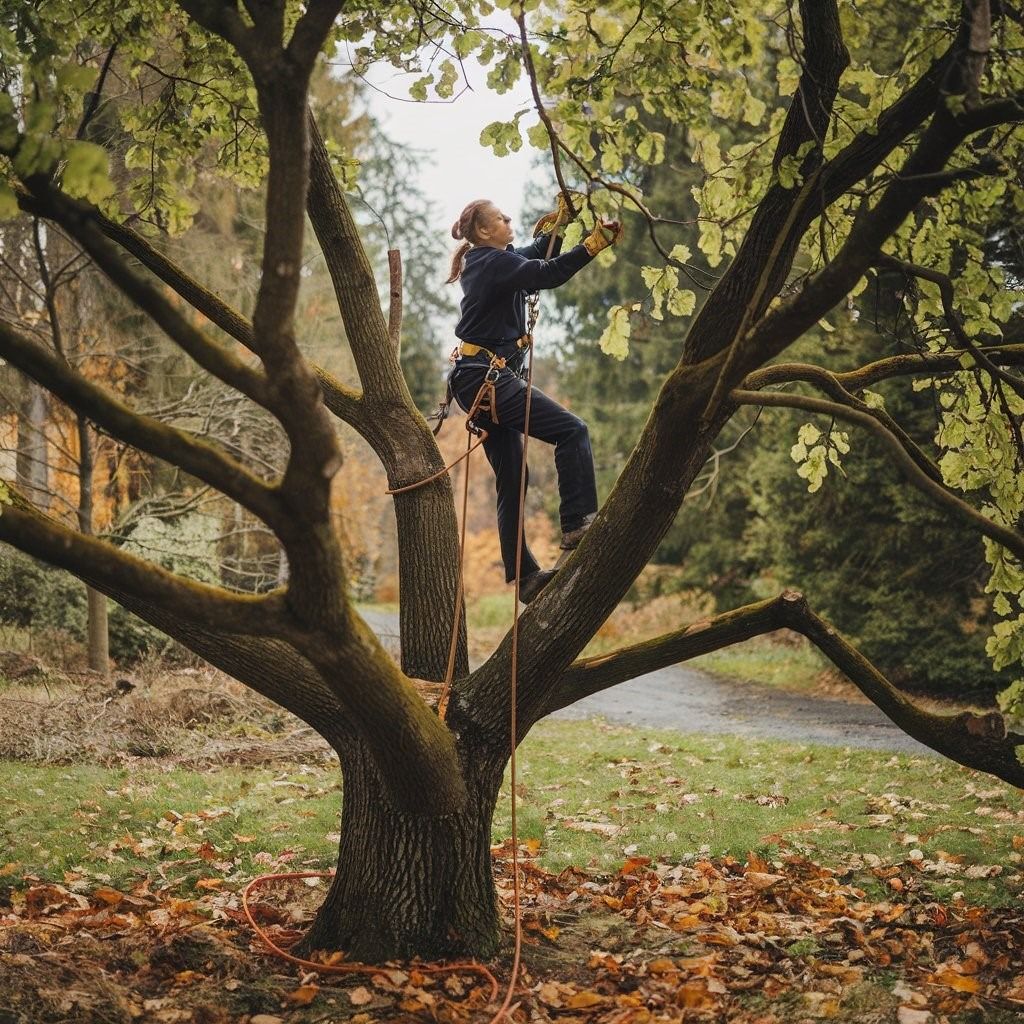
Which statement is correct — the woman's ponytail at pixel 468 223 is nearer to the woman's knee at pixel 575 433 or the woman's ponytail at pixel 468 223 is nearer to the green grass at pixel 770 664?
the woman's knee at pixel 575 433

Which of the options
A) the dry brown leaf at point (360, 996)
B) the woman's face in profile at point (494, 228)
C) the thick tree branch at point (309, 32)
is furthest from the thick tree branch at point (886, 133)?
the dry brown leaf at point (360, 996)

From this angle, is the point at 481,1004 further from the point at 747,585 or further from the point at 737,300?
the point at 747,585

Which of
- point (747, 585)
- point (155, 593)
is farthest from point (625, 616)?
point (155, 593)

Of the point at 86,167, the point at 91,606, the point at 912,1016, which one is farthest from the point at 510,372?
the point at 91,606

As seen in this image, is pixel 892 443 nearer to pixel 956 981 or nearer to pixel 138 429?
pixel 956 981

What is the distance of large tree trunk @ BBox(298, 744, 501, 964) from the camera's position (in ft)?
13.8

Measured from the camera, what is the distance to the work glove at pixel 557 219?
4.46 meters

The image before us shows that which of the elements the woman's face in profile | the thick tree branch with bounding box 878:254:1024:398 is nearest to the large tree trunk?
the woman's face in profile

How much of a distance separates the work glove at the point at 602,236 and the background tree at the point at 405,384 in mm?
173

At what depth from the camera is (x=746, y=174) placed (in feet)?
14.9

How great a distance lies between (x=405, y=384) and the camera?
4.56 meters

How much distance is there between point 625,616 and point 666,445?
1816 centimetres

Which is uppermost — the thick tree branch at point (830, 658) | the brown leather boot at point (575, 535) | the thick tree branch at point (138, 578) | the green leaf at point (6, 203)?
the green leaf at point (6, 203)

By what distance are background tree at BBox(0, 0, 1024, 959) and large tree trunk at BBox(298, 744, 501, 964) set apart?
14 millimetres
